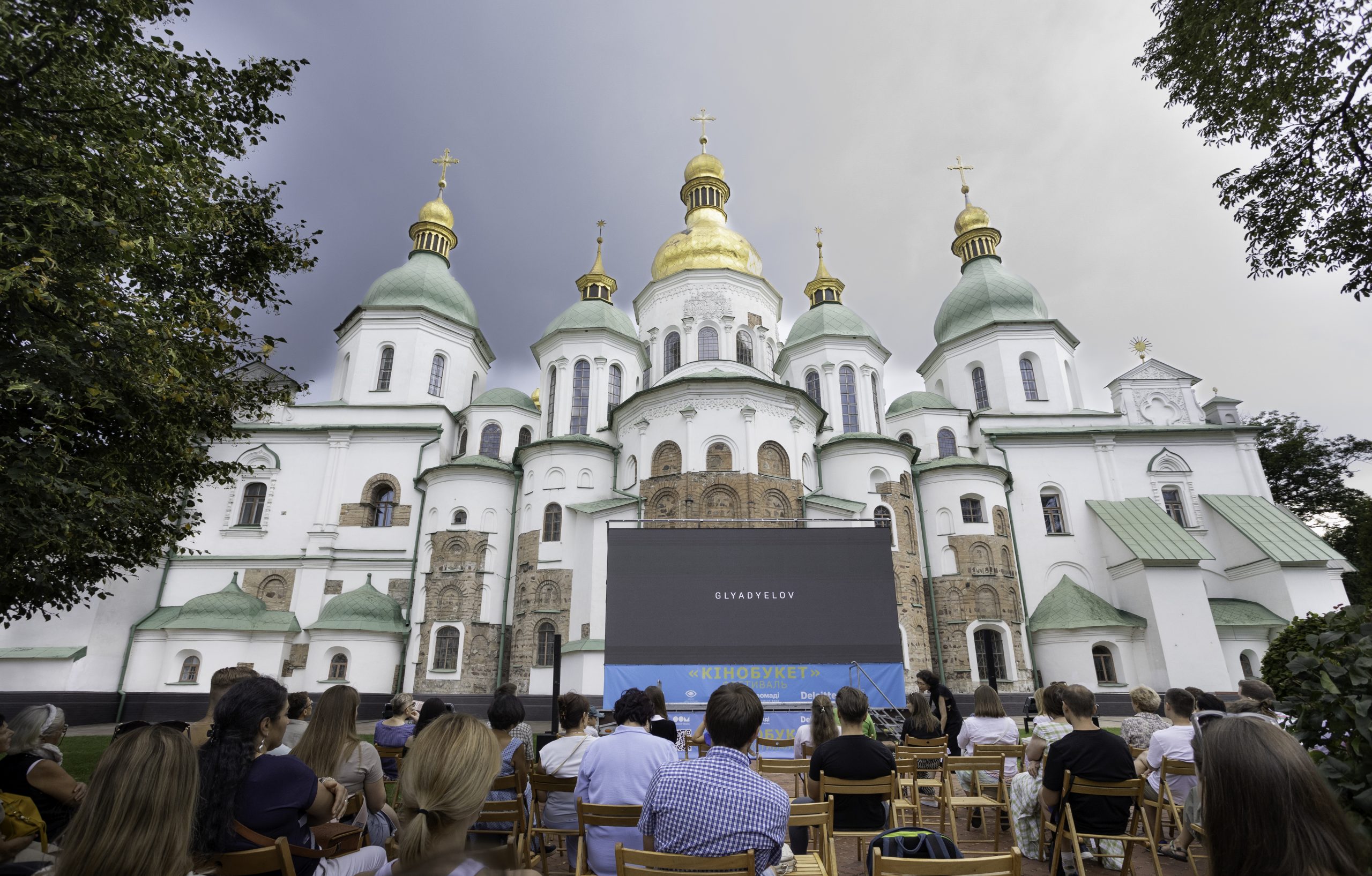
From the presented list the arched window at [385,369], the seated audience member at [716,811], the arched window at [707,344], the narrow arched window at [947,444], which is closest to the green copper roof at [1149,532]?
the narrow arched window at [947,444]

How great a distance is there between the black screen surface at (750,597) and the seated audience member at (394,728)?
8303 millimetres

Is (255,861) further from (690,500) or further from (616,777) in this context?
(690,500)

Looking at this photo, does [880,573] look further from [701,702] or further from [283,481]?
[283,481]

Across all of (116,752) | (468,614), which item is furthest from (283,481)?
(116,752)

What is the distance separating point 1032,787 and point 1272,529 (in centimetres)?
2699

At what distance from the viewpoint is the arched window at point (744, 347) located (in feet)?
95.1

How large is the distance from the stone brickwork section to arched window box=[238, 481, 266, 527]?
2.04 metres

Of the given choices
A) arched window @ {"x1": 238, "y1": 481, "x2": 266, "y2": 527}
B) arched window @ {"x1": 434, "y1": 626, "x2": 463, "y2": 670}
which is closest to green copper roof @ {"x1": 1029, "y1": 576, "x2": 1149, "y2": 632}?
arched window @ {"x1": 434, "y1": 626, "x2": 463, "y2": 670}

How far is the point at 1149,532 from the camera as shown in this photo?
83.9 feet

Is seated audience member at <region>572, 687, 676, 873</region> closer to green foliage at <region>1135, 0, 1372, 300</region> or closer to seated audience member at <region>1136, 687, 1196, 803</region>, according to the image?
seated audience member at <region>1136, 687, 1196, 803</region>

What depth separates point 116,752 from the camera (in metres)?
2.33

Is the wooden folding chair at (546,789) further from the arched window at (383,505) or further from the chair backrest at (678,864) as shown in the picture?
the arched window at (383,505)

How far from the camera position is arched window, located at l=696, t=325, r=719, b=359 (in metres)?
28.7

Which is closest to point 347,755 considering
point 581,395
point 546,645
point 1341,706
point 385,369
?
point 1341,706
